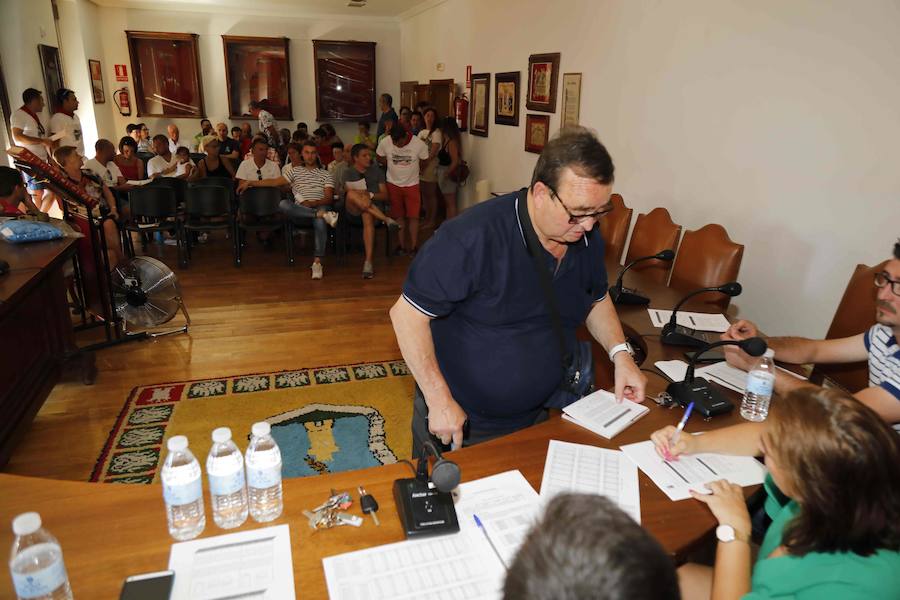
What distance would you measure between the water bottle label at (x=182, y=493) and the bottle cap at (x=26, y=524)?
0.24 metres

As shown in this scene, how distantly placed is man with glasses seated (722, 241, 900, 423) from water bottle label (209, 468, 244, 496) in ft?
4.36

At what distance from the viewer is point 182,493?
1.23m

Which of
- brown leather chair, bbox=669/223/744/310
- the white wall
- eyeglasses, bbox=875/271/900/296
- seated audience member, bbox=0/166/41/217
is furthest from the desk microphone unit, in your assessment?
seated audience member, bbox=0/166/41/217

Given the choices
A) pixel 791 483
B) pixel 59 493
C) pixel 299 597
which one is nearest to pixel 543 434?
pixel 791 483

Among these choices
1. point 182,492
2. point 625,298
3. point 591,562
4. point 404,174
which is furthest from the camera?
point 404,174

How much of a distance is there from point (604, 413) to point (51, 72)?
9.24 m

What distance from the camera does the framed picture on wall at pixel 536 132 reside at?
6.11 metres

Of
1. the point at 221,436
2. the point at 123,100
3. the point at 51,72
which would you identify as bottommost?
the point at 221,436

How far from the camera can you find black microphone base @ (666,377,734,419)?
6.08ft

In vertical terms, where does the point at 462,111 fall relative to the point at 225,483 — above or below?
above

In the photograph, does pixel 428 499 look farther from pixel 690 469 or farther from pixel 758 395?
pixel 758 395

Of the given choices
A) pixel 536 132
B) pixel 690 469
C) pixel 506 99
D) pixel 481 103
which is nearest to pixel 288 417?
pixel 690 469

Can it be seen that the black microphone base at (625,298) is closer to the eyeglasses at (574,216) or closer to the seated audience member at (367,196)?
the eyeglasses at (574,216)

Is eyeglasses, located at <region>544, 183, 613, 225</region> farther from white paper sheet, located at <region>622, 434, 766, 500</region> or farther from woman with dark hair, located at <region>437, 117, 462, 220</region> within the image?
woman with dark hair, located at <region>437, 117, 462, 220</region>
